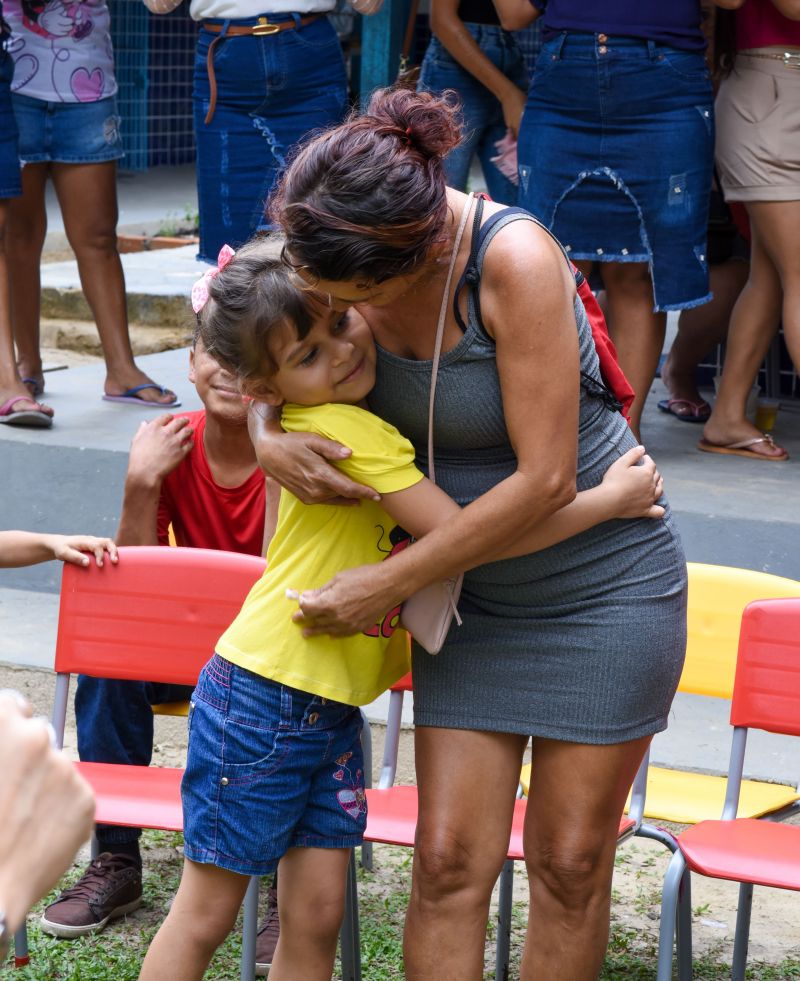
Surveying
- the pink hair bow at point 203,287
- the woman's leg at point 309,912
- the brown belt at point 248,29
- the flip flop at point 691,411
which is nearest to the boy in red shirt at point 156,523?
the pink hair bow at point 203,287

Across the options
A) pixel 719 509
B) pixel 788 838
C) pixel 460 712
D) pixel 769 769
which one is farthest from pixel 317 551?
pixel 719 509

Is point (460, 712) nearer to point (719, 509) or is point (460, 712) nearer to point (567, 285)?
point (567, 285)

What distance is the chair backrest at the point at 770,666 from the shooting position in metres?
2.95

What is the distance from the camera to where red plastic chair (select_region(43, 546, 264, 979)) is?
3.08 meters

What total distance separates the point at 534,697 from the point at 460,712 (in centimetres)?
12

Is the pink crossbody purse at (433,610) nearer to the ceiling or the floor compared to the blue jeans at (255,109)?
nearer to the floor

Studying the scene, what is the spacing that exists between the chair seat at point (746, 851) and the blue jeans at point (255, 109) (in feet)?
8.37

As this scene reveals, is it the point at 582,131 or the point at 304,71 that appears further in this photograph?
the point at 304,71

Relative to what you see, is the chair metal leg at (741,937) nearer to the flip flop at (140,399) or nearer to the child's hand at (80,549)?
the child's hand at (80,549)

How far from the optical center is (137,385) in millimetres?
5492

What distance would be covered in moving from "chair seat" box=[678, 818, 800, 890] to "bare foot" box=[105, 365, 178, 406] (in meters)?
3.03

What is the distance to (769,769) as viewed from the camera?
3.88 meters

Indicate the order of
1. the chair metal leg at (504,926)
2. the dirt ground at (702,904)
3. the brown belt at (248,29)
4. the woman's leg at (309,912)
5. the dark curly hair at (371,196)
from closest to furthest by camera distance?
the dark curly hair at (371,196) < the woman's leg at (309,912) < the chair metal leg at (504,926) < the dirt ground at (702,904) < the brown belt at (248,29)

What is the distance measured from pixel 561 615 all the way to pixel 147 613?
3.49 feet
